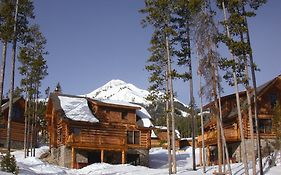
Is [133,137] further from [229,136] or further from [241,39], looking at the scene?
[241,39]

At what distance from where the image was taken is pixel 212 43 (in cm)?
2562

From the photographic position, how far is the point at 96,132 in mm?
39781

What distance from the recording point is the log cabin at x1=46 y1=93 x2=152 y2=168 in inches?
1510

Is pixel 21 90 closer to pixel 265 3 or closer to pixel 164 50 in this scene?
pixel 164 50

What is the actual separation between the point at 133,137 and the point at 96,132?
4558 mm

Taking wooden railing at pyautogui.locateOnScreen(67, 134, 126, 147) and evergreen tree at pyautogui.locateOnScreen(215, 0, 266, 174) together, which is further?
wooden railing at pyautogui.locateOnScreen(67, 134, 126, 147)

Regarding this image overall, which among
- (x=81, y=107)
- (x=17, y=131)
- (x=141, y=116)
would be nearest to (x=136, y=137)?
(x=141, y=116)

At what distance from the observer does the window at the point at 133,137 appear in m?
41.9

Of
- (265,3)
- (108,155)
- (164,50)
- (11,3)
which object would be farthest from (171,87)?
(108,155)

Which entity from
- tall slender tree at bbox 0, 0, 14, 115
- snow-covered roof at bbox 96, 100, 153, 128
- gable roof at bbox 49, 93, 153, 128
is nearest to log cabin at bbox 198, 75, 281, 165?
snow-covered roof at bbox 96, 100, 153, 128

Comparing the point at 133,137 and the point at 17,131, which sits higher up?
the point at 17,131

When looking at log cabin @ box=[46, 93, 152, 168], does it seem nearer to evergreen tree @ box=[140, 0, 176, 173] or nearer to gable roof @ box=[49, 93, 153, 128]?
gable roof @ box=[49, 93, 153, 128]

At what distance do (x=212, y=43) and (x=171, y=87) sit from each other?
4.94 metres

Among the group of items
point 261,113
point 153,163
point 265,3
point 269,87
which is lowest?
point 153,163
